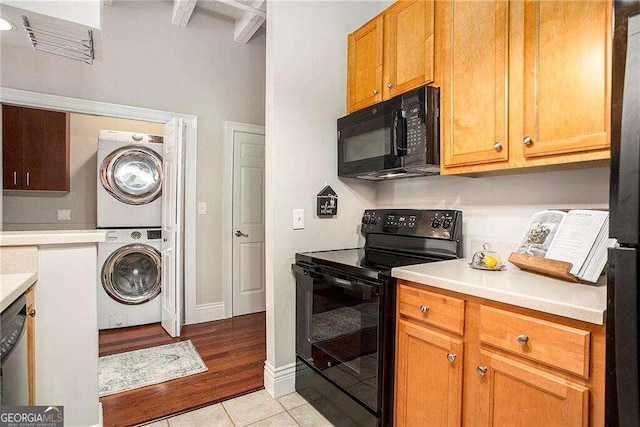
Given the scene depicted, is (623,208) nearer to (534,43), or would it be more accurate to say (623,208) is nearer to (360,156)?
(534,43)

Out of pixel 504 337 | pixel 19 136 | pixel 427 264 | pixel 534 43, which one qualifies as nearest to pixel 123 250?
pixel 19 136

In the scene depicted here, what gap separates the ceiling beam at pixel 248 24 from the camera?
301 centimetres

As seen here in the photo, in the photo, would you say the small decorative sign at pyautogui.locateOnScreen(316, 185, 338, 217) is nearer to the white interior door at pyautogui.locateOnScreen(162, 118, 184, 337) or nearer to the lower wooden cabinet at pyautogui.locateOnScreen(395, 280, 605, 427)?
the lower wooden cabinet at pyautogui.locateOnScreen(395, 280, 605, 427)

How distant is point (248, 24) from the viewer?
328 cm

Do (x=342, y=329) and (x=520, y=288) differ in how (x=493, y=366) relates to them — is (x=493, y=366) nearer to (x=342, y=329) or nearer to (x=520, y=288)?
(x=520, y=288)

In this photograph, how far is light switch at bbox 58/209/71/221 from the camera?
3500 mm

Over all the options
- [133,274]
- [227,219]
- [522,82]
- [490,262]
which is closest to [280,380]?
[490,262]

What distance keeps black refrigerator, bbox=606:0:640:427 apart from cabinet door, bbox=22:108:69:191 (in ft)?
13.6

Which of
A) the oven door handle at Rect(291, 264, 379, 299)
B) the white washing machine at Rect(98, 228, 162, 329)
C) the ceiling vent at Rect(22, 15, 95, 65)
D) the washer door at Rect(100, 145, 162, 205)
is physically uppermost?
the ceiling vent at Rect(22, 15, 95, 65)

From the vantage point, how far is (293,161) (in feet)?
6.89

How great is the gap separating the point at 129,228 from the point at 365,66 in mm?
2767

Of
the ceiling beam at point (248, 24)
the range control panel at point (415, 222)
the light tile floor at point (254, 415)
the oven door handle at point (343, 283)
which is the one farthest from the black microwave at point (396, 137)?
the ceiling beam at point (248, 24)

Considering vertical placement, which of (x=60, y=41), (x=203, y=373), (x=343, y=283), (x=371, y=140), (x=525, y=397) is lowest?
(x=203, y=373)

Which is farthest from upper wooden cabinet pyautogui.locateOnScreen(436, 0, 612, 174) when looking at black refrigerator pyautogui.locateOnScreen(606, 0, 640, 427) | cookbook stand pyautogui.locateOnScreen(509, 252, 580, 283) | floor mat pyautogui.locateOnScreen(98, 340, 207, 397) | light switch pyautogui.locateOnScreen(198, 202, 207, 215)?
light switch pyautogui.locateOnScreen(198, 202, 207, 215)
